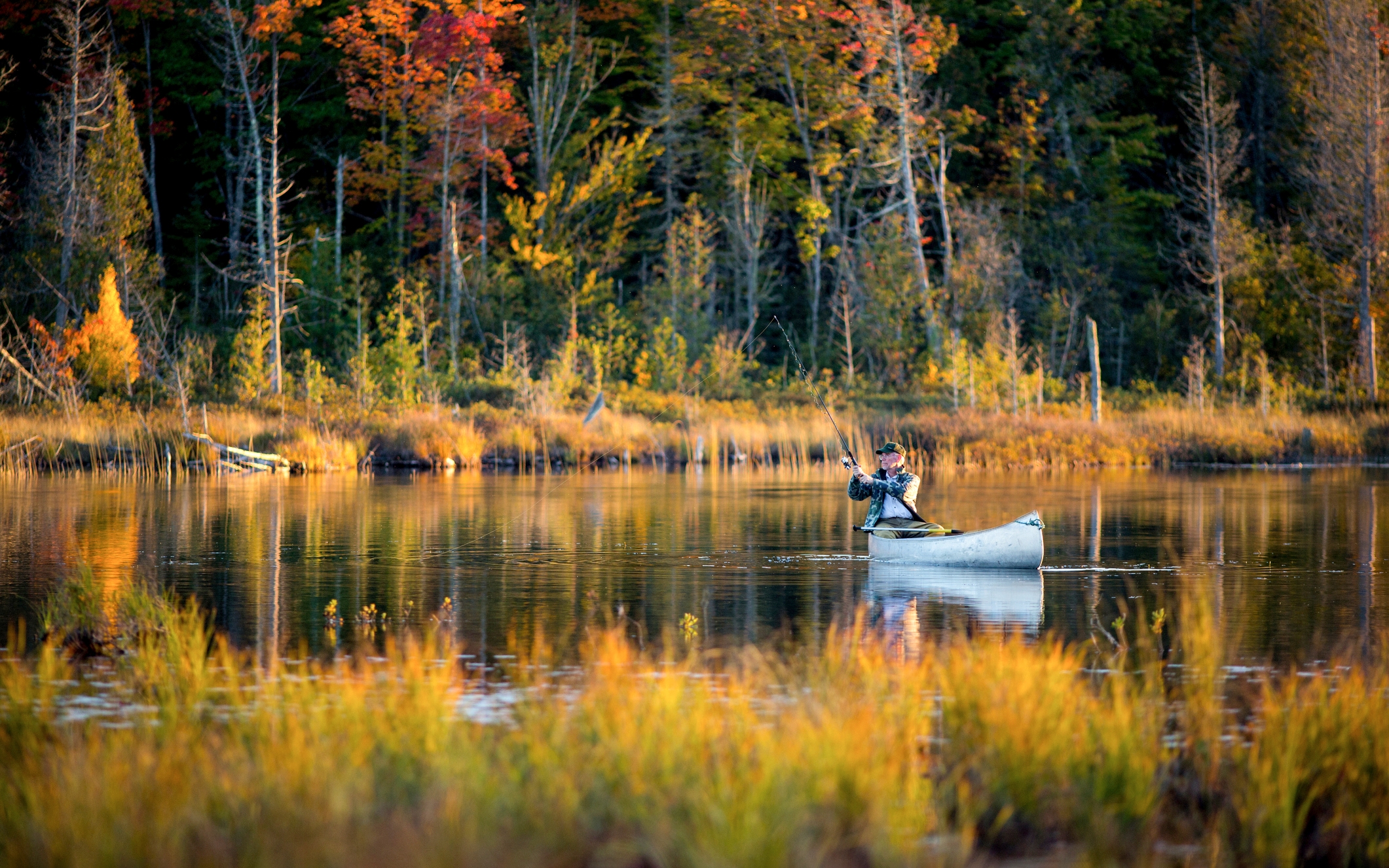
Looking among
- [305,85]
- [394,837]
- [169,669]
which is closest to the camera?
[394,837]

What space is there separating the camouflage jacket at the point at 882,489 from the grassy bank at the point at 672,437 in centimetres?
1908

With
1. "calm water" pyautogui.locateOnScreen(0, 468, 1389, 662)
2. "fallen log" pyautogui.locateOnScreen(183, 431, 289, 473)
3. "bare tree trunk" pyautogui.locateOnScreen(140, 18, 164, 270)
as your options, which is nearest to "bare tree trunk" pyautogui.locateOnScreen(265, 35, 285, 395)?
"fallen log" pyautogui.locateOnScreen(183, 431, 289, 473)

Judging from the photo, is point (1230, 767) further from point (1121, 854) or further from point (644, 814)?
point (644, 814)

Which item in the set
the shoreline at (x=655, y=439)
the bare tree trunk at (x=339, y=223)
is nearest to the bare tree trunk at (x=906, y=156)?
the shoreline at (x=655, y=439)

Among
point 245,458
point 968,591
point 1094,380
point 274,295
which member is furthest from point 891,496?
point 274,295

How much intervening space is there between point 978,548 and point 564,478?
17.3 metres

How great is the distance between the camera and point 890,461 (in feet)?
55.8

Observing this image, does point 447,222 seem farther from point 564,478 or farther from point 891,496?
point 891,496

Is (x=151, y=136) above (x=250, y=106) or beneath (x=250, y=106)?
beneath

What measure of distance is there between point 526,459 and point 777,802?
3151 cm

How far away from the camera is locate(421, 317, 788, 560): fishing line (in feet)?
64.7

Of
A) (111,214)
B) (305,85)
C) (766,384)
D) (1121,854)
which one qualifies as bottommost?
(1121,854)

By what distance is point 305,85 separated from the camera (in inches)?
2223

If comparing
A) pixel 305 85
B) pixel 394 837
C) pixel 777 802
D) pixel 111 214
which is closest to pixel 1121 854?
pixel 777 802
